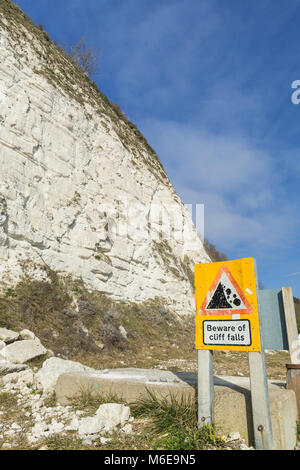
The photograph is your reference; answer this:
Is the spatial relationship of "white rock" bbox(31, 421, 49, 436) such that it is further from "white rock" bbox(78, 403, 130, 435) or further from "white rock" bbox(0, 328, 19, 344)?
"white rock" bbox(0, 328, 19, 344)

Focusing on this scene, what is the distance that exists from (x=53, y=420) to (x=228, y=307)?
2812 millimetres

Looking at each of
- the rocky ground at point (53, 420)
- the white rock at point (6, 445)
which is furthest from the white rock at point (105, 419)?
the white rock at point (6, 445)

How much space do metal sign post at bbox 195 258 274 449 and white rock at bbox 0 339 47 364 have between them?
5.13 meters

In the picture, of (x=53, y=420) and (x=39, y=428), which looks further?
(x=53, y=420)

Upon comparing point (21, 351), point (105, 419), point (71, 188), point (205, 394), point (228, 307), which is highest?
point (71, 188)

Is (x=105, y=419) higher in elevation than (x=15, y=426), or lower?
higher

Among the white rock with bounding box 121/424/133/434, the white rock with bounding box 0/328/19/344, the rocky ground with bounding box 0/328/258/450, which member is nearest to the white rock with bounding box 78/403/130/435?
the rocky ground with bounding box 0/328/258/450

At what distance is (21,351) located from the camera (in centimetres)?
724

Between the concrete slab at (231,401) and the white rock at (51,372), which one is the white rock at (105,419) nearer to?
the concrete slab at (231,401)

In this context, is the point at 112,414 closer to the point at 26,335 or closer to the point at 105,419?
the point at 105,419

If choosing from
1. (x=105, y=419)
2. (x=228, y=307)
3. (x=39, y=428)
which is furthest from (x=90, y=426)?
(x=228, y=307)

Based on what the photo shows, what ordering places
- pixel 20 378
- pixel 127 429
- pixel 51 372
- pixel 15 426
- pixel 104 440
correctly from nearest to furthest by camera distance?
1. pixel 104 440
2. pixel 127 429
3. pixel 15 426
4. pixel 51 372
5. pixel 20 378

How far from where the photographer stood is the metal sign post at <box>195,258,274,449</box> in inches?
127

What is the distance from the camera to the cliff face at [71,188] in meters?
13.0
